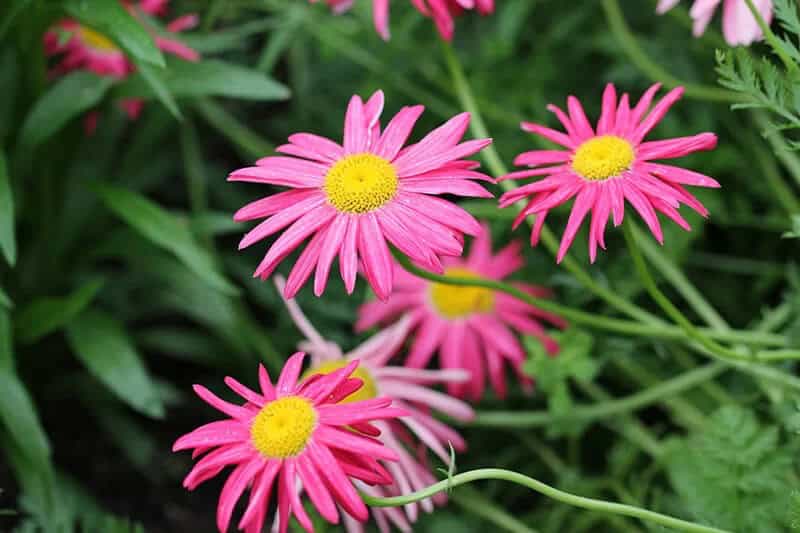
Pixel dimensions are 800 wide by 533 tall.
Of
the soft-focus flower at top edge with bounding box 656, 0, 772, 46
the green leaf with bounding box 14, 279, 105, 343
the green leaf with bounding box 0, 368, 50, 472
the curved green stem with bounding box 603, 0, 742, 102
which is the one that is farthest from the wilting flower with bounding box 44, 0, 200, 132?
the soft-focus flower at top edge with bounding box 656, 0, 772, 46

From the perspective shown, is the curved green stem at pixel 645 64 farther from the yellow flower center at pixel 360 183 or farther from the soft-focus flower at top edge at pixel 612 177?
the yellow flower center at pixel 360 183

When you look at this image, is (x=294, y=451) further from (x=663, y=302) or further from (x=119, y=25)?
(x=119, y=25)

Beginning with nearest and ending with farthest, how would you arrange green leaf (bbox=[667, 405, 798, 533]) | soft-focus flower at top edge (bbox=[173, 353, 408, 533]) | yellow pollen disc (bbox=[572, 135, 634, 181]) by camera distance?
1. soft-focus flower at top edge (bbox=[173, 353, 408, 533])
2. yellow pollen disc (bbox=[572, 135, 634, 181])
3. green leaf (bbox=[667, 405, 798, 533])

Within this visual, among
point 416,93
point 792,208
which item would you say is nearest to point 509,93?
point 416,93

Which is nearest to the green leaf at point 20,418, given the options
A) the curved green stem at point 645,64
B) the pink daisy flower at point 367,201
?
the pink daisy flower at point 367,201

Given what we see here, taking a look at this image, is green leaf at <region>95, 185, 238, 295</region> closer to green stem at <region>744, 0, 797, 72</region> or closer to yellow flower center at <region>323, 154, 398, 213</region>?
yellow flower center at <region>323, 154, 398, 213</region>

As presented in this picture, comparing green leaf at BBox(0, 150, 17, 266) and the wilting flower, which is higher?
the wilting flower

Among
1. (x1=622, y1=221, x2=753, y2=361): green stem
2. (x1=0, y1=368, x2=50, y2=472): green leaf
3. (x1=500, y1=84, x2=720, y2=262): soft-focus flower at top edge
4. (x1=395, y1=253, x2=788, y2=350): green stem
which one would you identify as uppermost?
(x1=500, y1=84, x2=720, y2=262): soft-focus flower at top edge
